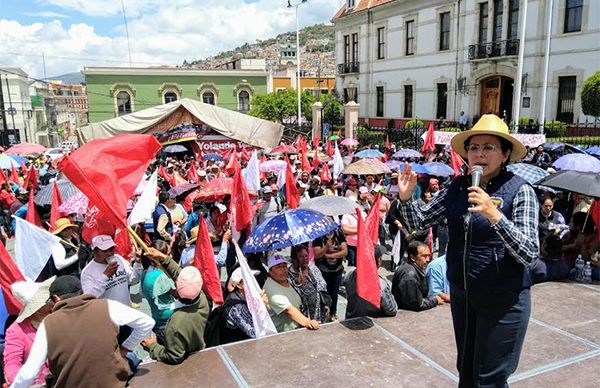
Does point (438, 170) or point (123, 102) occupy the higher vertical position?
point (123, 102)

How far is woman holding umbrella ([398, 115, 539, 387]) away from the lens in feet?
7.25

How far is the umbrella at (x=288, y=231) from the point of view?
4590 mm

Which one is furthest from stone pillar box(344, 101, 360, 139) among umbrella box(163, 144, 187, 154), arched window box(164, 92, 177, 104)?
arched window box(164, 92, 177, 104)

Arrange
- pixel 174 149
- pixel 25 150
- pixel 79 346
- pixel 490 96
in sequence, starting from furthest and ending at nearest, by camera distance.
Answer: pixel 490 96 → pixel 174 149 → pixel 25 150 → pixel 79 346

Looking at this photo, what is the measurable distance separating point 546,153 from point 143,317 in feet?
41.7

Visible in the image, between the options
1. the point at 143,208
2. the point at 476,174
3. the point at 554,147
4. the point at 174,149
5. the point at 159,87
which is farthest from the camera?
the point at 159,87

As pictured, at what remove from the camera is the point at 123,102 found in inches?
1833

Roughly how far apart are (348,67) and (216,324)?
114ft

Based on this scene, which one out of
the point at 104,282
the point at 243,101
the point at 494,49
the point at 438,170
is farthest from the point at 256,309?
the point at 243,101

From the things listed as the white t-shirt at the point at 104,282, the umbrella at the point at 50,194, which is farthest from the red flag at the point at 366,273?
the umbrella at the point at 50,194

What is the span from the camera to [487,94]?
2608 centimetres

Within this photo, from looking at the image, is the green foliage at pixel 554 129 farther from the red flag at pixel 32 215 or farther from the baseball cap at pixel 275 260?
the red flag at pixel 32 215

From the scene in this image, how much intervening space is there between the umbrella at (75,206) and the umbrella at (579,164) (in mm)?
8435

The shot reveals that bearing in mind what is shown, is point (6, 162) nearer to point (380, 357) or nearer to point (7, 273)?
point (7, 273)
